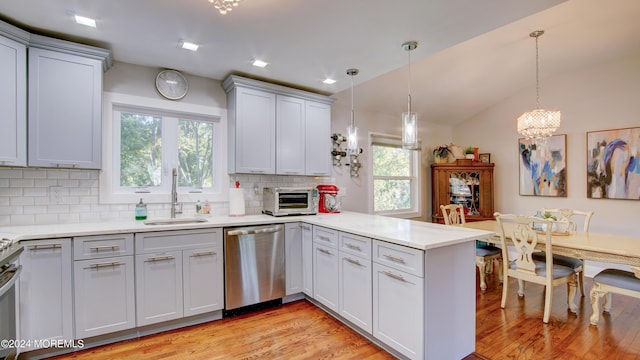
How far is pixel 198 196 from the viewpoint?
3209 mm

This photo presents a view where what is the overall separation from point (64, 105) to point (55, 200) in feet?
2.72

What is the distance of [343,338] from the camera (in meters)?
2.39

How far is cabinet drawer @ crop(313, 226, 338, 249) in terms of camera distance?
261 cm

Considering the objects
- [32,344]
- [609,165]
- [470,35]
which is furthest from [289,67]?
[609,165]

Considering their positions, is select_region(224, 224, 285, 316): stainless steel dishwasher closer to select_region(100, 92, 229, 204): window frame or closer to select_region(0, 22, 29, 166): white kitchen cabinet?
select_region(100, 92, 229, 204): window frame

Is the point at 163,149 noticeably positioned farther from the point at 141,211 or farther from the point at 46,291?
the point at 46,291

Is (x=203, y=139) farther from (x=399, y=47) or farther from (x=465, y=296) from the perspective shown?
(x=465, y=296)

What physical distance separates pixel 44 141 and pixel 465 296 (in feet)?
10.9

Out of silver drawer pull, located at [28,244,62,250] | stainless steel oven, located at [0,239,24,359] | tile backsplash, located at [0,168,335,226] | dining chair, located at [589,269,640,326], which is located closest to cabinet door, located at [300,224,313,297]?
tile backsplash, located at [0,168,335,226]

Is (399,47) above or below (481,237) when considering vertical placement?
above

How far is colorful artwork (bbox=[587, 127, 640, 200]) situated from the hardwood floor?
1657mm

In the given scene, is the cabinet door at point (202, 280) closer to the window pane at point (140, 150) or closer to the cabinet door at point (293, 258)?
the cabinet door at point (293, 258)

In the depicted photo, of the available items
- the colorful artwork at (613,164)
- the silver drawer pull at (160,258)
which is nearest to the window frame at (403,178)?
the colorful artwork at (613,164)

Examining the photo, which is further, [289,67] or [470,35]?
[289,67]
